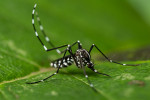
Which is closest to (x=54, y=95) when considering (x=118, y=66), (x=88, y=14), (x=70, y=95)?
(x=70, y=95)

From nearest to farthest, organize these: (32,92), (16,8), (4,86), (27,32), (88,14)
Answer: (32,92) < (4,86) < (27,32) < (16,8) < (88,14)

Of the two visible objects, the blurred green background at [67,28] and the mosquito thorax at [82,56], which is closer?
the mosquito thorax at [82,56]

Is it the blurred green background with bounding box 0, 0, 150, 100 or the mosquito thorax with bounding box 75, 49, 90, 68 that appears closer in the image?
the mosquito thorax with bounding box 75, 49, 90, 68

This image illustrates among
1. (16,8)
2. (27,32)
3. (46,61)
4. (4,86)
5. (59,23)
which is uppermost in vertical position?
(16,8)

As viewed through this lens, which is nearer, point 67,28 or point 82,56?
point 82,56

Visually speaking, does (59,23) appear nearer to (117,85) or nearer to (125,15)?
(125,15)

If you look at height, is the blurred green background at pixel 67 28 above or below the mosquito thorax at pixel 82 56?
above

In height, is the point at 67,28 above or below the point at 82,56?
above

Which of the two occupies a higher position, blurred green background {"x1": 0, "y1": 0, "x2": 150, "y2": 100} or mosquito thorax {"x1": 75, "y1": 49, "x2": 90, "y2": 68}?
blurred green background {"x1": 0, "y1": 0, "x2": 150, "y2": 100}
